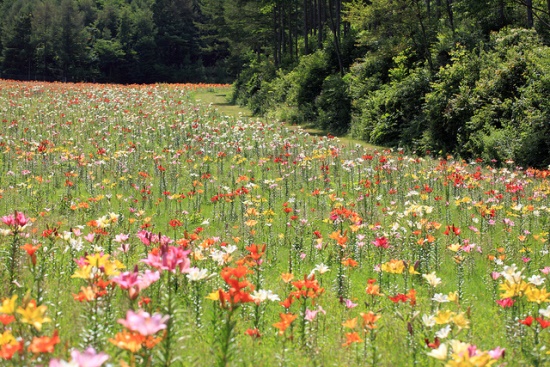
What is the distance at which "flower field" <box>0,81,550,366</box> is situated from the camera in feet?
10.1

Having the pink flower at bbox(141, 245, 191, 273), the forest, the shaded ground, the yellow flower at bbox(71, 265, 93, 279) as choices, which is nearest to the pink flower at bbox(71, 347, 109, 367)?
the pink flower at bbox(141, 245, 191, 273)

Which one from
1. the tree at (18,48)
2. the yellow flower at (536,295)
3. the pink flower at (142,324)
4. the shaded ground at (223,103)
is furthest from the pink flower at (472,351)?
the tree at (18,48)

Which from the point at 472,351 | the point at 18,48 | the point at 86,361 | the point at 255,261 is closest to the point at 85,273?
the point at 86,361

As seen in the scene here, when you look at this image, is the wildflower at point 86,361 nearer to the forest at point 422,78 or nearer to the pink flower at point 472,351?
the pink flower at point 472,351

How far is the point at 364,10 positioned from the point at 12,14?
69.5m

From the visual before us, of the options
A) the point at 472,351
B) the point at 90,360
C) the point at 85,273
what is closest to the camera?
the point at 90,360

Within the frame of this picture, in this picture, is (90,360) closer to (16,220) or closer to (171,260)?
(171,260)

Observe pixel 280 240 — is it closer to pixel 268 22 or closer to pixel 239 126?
pixel 239 126

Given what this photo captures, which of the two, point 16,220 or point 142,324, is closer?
point 142,324

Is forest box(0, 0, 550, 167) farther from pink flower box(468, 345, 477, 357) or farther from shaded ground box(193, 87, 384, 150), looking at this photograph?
pink flower box(468, 345, 477, 357)

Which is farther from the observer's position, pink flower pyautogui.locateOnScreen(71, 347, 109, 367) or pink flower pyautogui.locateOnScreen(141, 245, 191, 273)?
pink flower pyautogui.locateOnScreen(141, 245, 191, 273)

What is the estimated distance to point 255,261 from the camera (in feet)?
14.5

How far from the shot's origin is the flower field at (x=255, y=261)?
3084 mm

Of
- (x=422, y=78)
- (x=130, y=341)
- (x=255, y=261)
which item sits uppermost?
(x=422, y=78)
